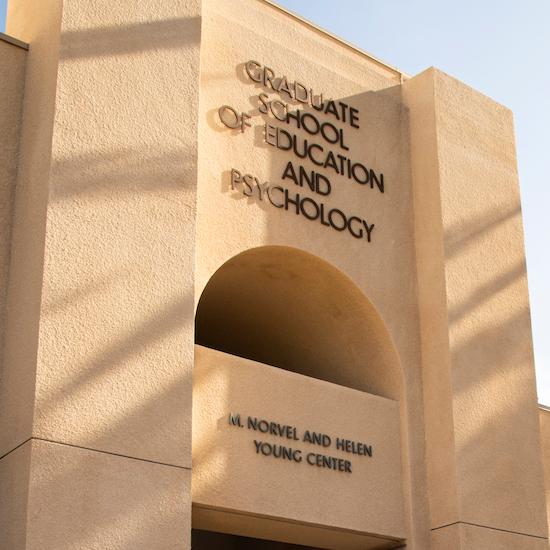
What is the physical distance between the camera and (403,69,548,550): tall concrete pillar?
1306 cm

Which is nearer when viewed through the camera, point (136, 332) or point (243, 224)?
point (136, 332)

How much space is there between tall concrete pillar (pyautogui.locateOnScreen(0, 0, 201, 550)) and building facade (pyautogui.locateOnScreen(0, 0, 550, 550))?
0.02 meters

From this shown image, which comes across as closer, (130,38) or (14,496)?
(14,496)

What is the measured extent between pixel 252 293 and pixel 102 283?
12.3 feet

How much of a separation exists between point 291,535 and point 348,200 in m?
3.93

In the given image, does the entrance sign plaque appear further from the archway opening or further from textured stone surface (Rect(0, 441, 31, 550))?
textured stone surface (Rect(0, 441, 31, 550))

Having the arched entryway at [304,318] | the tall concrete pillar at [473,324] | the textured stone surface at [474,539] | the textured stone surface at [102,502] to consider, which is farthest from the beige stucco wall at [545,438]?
the textured stone surface at [102,502]

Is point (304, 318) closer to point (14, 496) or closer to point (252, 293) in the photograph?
point (252, 293)

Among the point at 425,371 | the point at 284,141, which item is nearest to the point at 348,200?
the point at 284,141

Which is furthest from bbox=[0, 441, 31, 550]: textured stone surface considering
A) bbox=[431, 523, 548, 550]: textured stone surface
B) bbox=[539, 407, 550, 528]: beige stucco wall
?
bbox=[539, 407, 550, 528]: beige stucco wall

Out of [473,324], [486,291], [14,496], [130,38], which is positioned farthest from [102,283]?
[486,291]

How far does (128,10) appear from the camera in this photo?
463 inches

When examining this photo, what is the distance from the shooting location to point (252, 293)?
46.3 feet

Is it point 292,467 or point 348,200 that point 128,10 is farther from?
point 292,467
